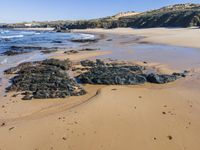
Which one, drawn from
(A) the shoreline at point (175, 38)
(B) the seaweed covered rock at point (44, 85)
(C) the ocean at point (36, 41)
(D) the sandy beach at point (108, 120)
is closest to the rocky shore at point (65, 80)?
(B) the seaweed covered rock at point (44, 85)

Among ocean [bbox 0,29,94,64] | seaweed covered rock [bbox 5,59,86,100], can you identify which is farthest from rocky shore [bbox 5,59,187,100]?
ocean [bbox 0,29,94,64]

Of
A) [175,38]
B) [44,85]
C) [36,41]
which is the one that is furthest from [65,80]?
[36,41]

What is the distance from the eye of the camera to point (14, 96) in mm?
13102

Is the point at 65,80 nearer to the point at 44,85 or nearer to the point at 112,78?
the point at 44,85

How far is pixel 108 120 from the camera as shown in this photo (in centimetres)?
984

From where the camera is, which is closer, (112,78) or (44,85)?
(44,85)

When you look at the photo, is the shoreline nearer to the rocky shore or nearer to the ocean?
the ocean

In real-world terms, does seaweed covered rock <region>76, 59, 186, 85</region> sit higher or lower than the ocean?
higher

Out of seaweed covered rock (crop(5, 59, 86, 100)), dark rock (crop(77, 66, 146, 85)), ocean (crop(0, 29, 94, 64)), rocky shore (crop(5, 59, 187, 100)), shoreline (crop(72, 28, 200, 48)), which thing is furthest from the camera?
ocean (crop(0, 29, 94, 64))

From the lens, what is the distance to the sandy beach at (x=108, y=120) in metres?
8.32

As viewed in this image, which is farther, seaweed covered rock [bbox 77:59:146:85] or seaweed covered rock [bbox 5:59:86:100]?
seaweed covered rock [bbox 77:59:146:85]

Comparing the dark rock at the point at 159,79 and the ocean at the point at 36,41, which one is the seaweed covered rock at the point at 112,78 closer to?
the dark rock at the point at 159,79

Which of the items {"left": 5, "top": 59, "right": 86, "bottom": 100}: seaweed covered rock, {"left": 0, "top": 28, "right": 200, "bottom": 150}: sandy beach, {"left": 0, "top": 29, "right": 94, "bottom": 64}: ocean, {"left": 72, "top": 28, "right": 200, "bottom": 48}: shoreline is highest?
{"left": 0, "top": 28, "right": 200, "bottom": 150}: sandy beach

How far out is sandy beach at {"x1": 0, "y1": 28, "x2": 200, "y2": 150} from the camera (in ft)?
27.3
